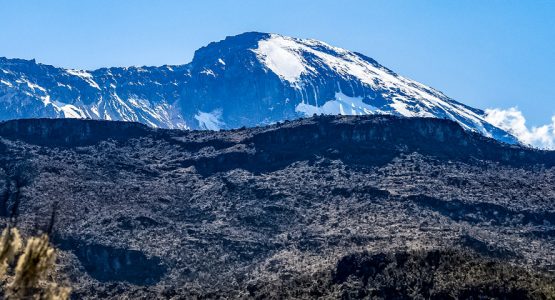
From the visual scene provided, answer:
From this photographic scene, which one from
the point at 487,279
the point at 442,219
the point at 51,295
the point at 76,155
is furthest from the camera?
the point at 76,155

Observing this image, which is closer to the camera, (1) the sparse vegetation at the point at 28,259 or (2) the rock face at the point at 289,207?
(1) the sparse vegetation at the point at 28,259

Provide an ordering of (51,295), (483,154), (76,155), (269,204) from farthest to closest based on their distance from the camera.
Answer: (483,154) → (76,155) → (269,204) → (51,295)

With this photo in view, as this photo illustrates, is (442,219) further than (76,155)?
No

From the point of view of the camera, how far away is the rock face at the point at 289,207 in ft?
321

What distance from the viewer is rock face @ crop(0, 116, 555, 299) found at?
97938mm

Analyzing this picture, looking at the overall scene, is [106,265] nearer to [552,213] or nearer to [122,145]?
[122,145]

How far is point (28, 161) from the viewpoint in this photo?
156 metres

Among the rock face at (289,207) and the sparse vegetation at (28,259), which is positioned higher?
the rock face at (289,207)

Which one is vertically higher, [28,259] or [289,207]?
[289,207]

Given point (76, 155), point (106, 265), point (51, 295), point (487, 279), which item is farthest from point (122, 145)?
point (51, 295)

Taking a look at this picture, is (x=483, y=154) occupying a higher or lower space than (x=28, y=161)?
higher

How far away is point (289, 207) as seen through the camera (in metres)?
144

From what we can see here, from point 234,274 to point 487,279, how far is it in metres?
45.4

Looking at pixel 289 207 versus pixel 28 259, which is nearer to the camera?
pixel 28 259
